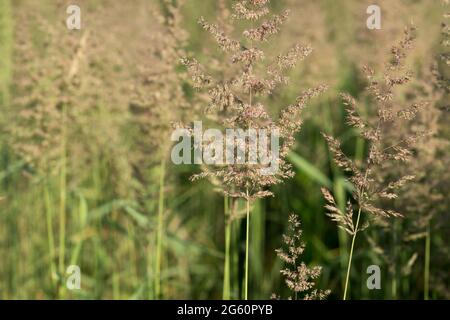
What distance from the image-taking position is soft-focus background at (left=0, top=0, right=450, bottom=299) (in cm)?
327

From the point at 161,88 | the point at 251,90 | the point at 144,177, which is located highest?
the point at 161,88

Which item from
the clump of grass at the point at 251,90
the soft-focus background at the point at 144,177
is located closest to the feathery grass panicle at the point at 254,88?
the clump of grass at the point at 251,90

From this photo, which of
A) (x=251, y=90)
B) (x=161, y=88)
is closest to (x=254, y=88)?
(x=251, y=90)

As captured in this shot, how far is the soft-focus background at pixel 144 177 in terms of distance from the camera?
10.7 ft

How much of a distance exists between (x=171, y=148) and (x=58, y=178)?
126 centimetres

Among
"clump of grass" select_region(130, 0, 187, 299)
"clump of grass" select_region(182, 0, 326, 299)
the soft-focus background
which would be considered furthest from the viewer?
the soft-focus background

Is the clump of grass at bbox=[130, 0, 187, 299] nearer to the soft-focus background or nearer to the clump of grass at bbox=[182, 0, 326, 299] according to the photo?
the soft-focus background

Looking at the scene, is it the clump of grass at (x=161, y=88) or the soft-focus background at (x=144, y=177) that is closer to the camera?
the clump of grass at (x=161, y=88)

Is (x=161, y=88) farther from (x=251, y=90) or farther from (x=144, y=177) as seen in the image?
(x=251, y=90)

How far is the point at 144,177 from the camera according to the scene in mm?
3518

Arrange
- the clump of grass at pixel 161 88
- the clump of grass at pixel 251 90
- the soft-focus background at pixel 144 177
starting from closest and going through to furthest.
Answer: the clump of grass at pixel 251 90, the clump of grass at pixel 161 88, the soft-focus background at pixel 144 177

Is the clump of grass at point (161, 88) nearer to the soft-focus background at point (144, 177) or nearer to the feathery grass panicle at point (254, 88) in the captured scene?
the soft-focus background at point (144, 177)

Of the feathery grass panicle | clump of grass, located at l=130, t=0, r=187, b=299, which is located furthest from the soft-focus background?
the feathery grass panicle
